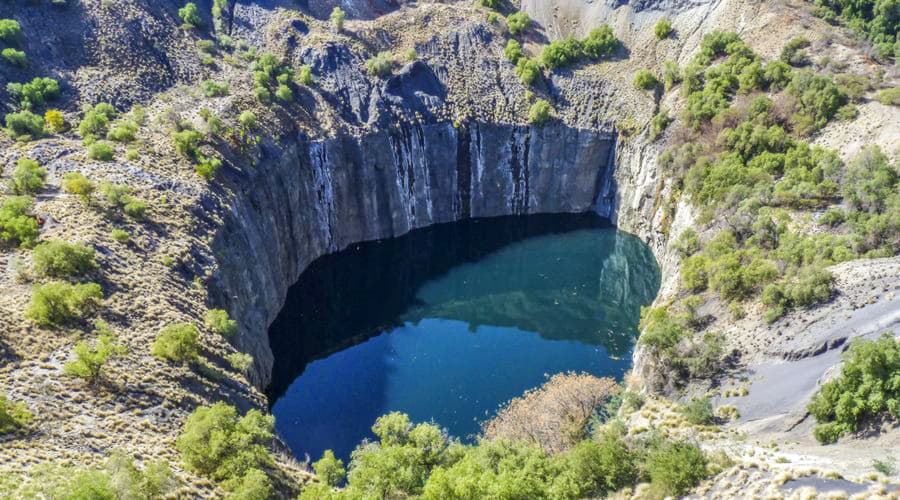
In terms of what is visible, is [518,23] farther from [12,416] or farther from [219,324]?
[12,416]

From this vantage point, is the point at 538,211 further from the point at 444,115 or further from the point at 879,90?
the point at 879,90

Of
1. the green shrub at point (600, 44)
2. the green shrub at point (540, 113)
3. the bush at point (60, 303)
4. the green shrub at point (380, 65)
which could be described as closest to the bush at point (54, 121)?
the bush at point (60, 303)

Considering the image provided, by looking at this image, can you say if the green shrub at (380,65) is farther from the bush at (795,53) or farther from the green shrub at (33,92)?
the bush at (795,53)

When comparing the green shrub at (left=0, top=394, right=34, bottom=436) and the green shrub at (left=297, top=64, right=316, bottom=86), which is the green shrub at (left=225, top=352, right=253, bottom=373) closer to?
the green shrub at (left=0, top=394, right=34, bottom=436)

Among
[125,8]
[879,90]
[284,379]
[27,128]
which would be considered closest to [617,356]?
[284,379]

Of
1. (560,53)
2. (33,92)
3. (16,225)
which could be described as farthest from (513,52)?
(16,225)

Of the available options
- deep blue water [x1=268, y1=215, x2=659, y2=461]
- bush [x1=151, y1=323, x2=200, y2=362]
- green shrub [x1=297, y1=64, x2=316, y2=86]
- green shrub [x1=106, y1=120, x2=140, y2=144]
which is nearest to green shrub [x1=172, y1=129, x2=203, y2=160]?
green shrub [x1=106, y1=120, x2=140, y2=144]
